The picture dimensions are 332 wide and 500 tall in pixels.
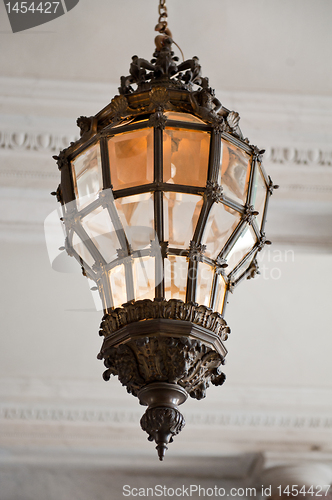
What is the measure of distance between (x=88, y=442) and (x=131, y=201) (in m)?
3.71

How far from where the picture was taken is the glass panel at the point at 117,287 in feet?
4.70

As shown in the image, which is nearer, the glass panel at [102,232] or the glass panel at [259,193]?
the glass panel at [102,232]

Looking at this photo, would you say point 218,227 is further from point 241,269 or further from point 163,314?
point 163,314

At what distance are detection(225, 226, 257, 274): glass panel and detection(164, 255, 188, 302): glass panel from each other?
0.15 meters

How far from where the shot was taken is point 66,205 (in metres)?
1.50

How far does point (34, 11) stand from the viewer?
2904 mm

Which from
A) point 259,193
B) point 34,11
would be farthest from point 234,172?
point 34,11

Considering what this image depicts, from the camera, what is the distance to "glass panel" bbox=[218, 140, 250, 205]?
1.46 metres

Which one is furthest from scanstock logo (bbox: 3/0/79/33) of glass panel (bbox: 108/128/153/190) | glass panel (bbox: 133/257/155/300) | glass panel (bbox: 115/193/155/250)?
glass panel (bbox: 133/257/155/300)

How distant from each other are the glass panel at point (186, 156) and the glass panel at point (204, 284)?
214 mm

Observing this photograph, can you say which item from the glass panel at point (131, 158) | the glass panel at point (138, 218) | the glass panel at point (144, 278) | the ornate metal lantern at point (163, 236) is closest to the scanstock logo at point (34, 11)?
the ornate metal lantern at point (163, 236)

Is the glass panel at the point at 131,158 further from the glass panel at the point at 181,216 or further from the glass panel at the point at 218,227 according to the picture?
the glass panel at the point at 218,227

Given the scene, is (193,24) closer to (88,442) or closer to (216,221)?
(216,221)

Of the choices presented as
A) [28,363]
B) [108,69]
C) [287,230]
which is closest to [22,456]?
[28,363]
